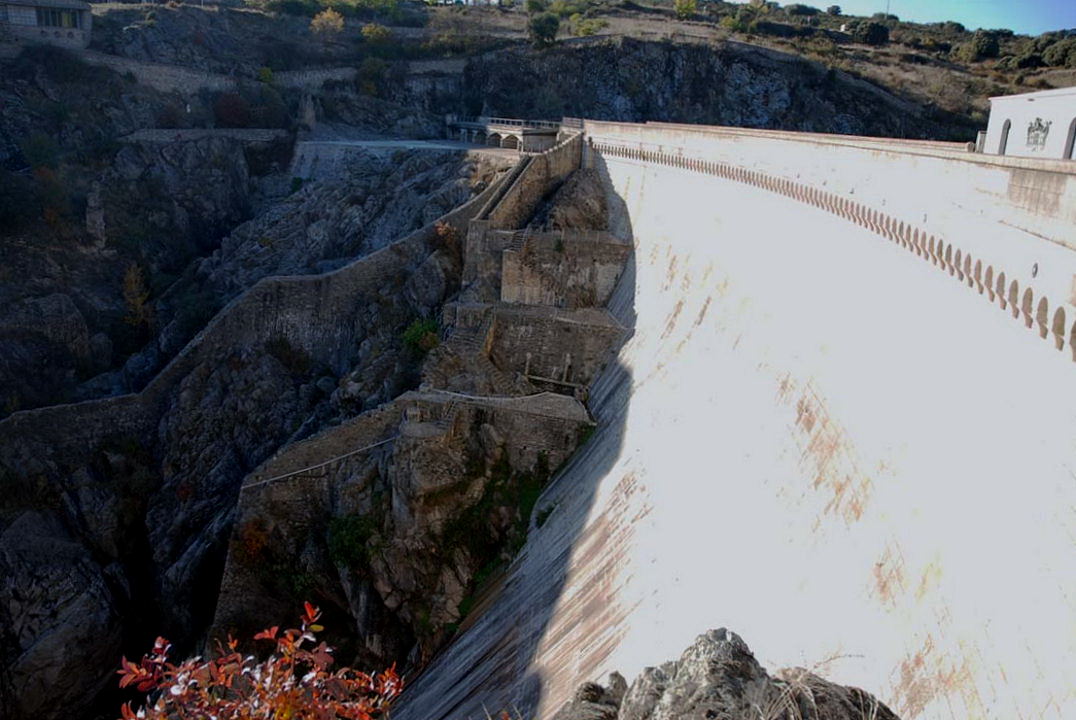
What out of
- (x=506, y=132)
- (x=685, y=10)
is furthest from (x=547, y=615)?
(x=685, y=10)

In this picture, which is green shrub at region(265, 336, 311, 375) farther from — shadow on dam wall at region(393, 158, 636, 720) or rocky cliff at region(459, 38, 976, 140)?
rocky cliff at region(459, 38, 976, 140)

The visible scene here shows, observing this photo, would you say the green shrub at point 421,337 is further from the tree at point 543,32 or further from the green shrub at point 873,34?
the green shrub at point 873,34

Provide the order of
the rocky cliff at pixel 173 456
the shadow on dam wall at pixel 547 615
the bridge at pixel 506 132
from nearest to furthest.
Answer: the shadow on dam wall at pixel 547 615 < the rocky cliff at pixel 173 456 < the bridge at pixel 506 132

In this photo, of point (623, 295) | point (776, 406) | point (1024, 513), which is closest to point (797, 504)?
point (776, 406)

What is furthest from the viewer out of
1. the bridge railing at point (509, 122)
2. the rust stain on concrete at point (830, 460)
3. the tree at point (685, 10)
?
the tree at point (685, 10)

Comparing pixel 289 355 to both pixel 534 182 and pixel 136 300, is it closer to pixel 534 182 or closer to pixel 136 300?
pixel 136 300

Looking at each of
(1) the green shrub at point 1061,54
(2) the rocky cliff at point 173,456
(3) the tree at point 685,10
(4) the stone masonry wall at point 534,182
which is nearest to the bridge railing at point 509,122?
(4) the stone masonry wall at point 534,182

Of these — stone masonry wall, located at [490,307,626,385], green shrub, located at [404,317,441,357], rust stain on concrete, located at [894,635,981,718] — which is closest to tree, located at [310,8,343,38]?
green shrub, located at [404,317,441,357]
